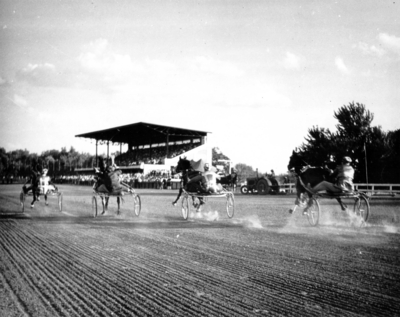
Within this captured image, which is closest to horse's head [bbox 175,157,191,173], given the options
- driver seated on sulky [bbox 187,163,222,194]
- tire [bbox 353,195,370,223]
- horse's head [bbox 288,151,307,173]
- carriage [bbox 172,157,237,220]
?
carriage [bbox 172,157,237,220]

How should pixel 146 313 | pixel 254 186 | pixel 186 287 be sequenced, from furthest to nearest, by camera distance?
pixel 254 186 → pixel 186 287 → pixel 146 313

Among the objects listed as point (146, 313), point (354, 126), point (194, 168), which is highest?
point (354, 126)

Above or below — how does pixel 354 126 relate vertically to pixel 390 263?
above

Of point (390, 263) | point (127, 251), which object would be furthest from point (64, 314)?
point (390, 263)

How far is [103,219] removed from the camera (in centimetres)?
1391

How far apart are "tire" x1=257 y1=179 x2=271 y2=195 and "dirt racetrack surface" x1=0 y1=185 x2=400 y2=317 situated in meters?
22.4

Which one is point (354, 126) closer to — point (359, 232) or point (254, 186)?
point (254, 186)

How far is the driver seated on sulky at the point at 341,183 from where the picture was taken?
11.8 meters

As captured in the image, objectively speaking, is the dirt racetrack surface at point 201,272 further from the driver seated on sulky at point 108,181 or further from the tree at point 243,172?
the tree at point 243,172

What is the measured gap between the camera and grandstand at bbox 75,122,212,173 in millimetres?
59219

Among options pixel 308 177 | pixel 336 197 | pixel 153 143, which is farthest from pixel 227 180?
pixel 153 143

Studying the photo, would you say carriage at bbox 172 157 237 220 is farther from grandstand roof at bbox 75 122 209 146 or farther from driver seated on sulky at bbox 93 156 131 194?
grandstand roof at bbox 75 122 209 146

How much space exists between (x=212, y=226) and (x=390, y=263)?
19.2 feet

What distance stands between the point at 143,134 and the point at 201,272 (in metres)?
60.4
